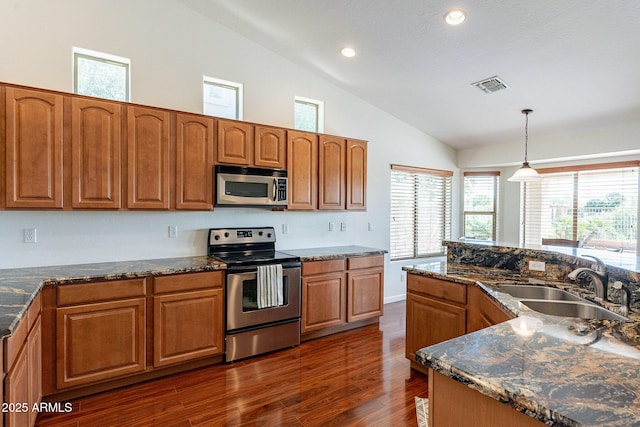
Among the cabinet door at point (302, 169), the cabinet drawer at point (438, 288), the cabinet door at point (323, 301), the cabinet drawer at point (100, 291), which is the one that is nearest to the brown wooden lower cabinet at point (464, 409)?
the cabinet drawer at point (438, 288)

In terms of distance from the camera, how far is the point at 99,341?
2539mm

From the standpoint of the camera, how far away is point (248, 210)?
3.86 m

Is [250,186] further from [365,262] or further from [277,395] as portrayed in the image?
[277,395]

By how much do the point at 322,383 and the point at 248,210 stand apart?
1976mm

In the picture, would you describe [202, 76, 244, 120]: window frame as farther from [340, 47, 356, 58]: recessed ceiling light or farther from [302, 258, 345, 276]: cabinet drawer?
[302, 258, 345, 276]: cabinet drawer

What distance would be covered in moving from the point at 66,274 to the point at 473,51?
393 centimetres

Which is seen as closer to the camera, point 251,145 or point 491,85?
point 251,145

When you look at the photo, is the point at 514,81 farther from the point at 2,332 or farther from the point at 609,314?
the point at 2,332

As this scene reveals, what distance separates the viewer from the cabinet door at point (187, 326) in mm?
2779

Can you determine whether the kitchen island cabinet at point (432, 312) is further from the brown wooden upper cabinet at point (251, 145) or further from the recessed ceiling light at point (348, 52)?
the recessed ceiling light at point (348, 52)

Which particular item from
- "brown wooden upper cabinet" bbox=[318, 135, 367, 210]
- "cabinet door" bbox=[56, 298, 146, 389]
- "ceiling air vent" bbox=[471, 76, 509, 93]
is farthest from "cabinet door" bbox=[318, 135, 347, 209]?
"cabinet door" bbox=[56, 298, 146, 389]

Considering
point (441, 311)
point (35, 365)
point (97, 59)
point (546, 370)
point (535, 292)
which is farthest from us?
point (97, 59)

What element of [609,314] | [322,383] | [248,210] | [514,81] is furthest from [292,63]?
[609,314]

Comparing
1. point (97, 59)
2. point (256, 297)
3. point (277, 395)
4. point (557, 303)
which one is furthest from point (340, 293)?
point (97, 59)
